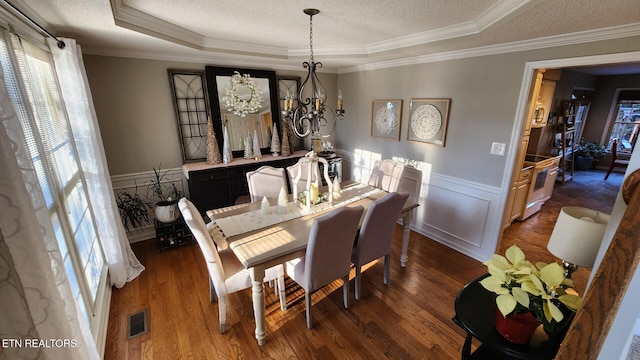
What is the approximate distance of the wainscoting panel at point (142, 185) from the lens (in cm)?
301

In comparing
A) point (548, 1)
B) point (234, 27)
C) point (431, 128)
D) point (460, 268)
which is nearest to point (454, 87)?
point (431, 128)

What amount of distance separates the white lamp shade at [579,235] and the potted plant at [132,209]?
3.63 meters

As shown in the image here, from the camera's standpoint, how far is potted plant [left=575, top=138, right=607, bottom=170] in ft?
19.9

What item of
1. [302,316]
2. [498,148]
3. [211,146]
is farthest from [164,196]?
[498,148]

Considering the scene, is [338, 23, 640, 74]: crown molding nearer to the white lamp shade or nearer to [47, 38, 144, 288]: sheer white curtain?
the white lamp shade

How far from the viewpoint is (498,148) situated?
258cm

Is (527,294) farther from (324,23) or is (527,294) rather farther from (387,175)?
(324,23)

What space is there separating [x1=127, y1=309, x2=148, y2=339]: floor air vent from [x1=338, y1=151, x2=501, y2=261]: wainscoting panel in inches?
124

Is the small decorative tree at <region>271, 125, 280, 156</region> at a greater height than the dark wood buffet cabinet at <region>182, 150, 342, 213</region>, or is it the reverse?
the small decorative tree at <region>271, 125, 280, 156</region>

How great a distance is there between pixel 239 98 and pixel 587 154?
7.93m

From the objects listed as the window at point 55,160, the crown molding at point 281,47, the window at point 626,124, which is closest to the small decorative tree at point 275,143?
the crown molding at point 281,47

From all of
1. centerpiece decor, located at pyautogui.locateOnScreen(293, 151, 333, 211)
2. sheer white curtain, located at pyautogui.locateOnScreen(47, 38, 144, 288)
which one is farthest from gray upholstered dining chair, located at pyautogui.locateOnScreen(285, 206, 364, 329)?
sheer white curtain, located at pyautogui.locateOnScreen(47, 38, 144, 288)

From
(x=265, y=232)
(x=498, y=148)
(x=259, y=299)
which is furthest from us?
(x=498, y=148)

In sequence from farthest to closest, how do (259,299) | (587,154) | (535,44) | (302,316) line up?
(587,154), (535,44), (302,316), (259,299)
